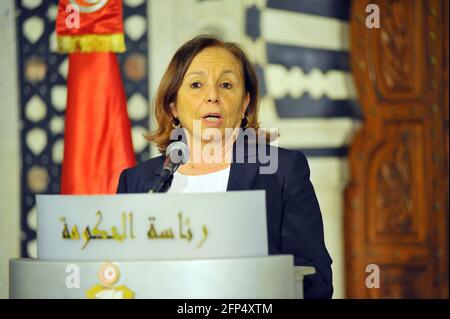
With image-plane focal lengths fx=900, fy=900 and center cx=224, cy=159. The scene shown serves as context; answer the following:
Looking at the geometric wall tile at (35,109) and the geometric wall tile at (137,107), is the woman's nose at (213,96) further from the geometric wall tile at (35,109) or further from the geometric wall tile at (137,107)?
the geometric wall tile at (35,109)

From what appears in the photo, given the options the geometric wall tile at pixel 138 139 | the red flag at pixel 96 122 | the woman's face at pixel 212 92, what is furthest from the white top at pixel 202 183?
the geometric wall tile at pixel 138 139

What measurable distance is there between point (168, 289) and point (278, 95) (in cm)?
291

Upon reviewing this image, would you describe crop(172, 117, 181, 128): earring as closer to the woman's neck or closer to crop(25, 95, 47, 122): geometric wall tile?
the woman's neck

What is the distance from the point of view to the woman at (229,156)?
251 centimetres

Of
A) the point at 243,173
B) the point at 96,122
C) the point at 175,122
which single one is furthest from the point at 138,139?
the point at 243,173

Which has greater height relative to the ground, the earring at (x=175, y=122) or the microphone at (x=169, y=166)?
the earring at (x=175, y=122)

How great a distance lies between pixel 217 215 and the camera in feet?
6.49

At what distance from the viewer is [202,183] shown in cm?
260

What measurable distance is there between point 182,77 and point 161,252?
0.89m

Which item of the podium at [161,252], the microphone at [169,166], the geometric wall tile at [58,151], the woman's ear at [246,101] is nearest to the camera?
the podium at [161,252]

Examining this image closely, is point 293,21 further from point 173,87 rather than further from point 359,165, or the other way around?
point 173,87

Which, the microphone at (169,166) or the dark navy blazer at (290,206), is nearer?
the microphone at (169,166)

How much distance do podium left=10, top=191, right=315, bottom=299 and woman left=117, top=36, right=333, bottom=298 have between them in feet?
1.46
